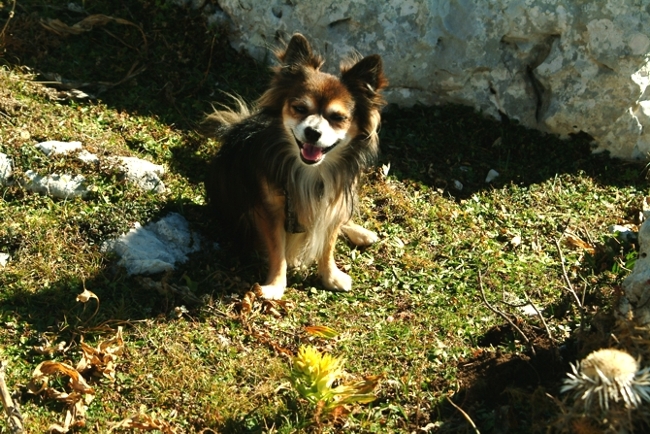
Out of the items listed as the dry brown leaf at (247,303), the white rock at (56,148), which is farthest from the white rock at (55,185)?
the dry brown leaf at (247,303)

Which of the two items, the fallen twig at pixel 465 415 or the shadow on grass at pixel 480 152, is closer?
the fallen twig at pixel 465 415

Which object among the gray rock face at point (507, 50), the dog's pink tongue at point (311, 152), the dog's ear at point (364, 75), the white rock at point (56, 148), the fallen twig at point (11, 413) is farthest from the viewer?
the gray rock face at point (507, 50)

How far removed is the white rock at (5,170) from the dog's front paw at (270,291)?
1.89 metres

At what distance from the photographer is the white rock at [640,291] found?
4.09m

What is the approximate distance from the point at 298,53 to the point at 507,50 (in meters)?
2.48

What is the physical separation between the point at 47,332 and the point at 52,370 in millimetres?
384

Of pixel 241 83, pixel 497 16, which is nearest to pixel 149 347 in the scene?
pixel 241 83

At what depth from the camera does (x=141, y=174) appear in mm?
5898

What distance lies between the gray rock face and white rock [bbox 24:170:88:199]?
2365 millimetres

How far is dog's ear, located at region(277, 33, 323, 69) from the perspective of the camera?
5266mm

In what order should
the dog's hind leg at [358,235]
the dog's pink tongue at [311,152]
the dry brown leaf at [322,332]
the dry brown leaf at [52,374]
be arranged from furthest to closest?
the dog's hind leg at [358,235], the dog's pink tongue at [311,152], the dry brown leaf at [322,332], the dry brown leaf at [52,374]

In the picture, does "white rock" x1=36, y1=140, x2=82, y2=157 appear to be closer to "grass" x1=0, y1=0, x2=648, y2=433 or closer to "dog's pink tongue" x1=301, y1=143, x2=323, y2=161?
"grass" x1=0, y1=0, x2=648, y2=433

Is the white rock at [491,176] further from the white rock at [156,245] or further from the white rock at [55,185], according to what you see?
the white rock at [55,185]

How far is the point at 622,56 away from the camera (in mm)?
6762
